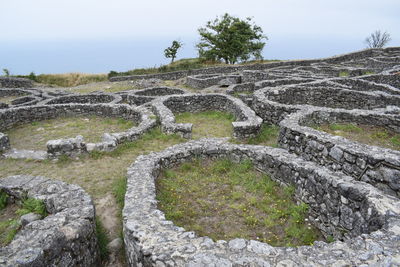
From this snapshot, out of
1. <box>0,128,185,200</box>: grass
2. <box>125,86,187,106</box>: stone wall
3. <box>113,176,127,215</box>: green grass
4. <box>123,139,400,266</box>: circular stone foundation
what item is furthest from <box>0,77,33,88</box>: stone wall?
<box>123,139,400,266</box>: circular stone foundation

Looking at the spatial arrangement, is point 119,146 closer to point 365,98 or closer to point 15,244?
point 15,244

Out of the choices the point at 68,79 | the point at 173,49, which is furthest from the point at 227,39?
the point at 68,79

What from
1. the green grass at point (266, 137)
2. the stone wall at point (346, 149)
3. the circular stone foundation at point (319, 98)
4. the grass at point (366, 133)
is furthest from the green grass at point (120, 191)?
the circular stone foundation at point (319, 98)

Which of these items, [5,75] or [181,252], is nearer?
[181,252]

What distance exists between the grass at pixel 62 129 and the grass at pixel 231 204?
7283mm

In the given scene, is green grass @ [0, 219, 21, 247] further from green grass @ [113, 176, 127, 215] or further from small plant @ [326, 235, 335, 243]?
small plant @ [326, 235, 335, 243]

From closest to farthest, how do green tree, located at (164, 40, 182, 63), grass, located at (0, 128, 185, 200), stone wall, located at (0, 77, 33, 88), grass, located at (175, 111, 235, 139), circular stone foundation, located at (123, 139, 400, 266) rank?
circular stone foundation, located at (123, 139, 400, 266) < grass, located at (0, 128, 185, 200) < grass, located at (175, 111, 235, 139) < stone wall, located at (0, 77, 33, 88) < green tree, located at (164, 40, 182, 63)

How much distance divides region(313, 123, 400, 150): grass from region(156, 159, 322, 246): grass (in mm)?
5146

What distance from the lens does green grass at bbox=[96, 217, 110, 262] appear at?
6520 millimetres

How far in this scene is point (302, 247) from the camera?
15.8 ft

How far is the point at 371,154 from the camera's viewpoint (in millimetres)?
7266

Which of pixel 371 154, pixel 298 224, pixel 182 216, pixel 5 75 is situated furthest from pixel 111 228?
pixel 5 75

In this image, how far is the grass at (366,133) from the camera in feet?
36.7

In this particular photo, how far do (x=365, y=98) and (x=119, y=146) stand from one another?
1474cm
